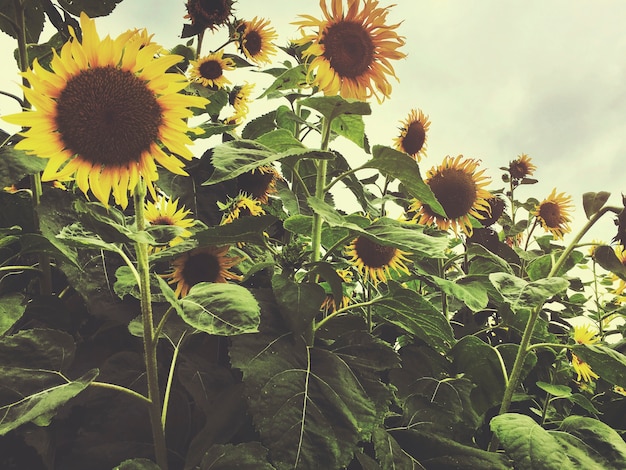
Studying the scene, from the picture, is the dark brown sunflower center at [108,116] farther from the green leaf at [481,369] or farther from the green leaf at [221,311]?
the green leaf at [481,369]

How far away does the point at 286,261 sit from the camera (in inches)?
35.9

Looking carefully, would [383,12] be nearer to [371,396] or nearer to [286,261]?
[286,261]

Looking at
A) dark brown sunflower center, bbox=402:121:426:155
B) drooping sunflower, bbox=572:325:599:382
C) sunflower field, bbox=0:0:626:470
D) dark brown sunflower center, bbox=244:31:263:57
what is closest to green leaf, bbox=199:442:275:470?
sunflower field, bbox=0:0:626:470

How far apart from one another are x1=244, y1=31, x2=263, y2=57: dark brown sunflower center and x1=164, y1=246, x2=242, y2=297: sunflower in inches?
49.8

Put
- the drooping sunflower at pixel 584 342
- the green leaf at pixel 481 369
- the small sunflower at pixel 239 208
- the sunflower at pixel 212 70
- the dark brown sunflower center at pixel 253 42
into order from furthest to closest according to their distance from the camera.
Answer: the dark brown sunflower center at pixel 253 42 → the sunflower at pixel 212 70 → the drooping sunflower at pixel 584 342 → the small sunflower at pixel 239 208 → the green leaf at pixel 481 369

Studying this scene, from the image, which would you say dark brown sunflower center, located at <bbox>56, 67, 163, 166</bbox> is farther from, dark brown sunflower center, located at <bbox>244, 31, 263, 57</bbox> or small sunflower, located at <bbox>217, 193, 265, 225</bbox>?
dark brown sunflower center, located at <bbox>244, 31, 263, 57</bbox>

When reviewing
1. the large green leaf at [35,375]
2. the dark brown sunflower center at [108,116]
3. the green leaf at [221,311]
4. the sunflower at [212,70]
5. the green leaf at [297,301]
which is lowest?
the large green leaf at [35,375]

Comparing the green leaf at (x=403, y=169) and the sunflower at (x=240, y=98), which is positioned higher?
the sunflower at (x=240, y=98)

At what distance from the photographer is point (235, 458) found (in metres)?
0.73

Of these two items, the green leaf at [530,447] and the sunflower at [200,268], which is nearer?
the green leaf at [530,447]

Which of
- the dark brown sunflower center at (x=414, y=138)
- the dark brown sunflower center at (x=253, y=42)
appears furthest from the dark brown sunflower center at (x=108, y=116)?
the dark brown sunflower center at (x=253, y=42)

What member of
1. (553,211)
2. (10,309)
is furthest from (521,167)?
(10,309)

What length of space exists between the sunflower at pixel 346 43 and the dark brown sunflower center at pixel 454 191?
52 cm

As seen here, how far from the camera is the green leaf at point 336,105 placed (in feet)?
2.68
